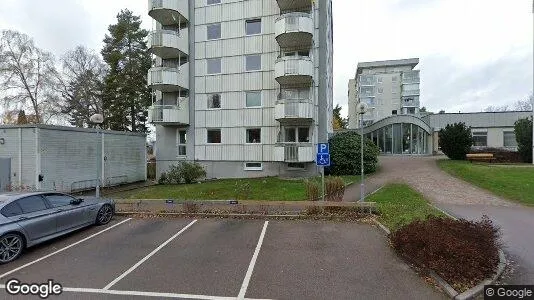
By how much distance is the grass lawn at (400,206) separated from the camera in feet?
28.3

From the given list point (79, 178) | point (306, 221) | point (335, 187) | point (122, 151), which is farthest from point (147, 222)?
point (122, 151)

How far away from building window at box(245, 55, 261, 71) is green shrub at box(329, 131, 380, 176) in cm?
750

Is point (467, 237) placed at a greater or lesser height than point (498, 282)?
greater

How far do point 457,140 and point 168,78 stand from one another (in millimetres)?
22729

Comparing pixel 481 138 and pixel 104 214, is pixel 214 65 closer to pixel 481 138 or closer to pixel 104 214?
pixel 104 214

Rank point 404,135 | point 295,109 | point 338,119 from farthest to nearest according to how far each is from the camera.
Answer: point 338,119 < point 404,135 < point 295,109

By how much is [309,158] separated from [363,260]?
41.1 ft

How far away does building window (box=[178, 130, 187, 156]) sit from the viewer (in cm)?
2264

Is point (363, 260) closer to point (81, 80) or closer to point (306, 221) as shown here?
point (306, 221)

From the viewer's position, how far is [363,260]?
21.5ft

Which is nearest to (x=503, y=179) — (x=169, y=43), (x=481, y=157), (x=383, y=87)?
(x=481, y=157)

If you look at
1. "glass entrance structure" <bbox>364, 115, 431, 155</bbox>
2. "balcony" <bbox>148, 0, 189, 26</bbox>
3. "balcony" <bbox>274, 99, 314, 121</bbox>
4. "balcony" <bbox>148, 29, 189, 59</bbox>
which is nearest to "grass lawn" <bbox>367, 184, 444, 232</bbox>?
"balcony" <bbox>274, 99, 314, 121</bbox>

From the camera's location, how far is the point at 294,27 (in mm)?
18375

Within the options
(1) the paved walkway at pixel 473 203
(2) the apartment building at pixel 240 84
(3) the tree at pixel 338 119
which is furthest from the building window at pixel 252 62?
(3) the tree at pixel 338 119
